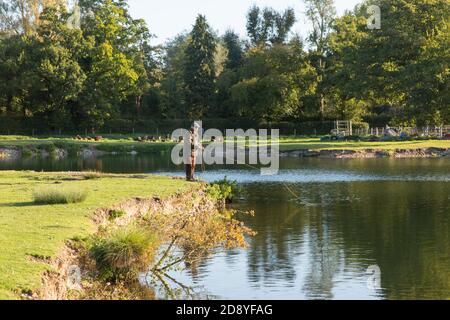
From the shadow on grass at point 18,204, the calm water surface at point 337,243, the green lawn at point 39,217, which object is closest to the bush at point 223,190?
the calm water surface at point 337,243

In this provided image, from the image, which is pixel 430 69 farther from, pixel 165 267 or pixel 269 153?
pixel 165 267

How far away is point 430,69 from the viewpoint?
63406mm

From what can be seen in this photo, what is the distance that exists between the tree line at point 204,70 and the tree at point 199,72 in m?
0.14

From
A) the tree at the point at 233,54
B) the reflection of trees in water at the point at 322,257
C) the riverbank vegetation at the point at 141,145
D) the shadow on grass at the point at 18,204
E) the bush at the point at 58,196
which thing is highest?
the tree at the point at 233,54

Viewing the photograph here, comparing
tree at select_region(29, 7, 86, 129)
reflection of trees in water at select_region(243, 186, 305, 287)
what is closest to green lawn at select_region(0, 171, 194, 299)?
reflection of trees in water at select_region(243, 186, 305, 287)

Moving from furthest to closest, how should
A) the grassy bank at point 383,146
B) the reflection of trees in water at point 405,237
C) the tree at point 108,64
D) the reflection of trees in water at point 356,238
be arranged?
the tree at point 108,64
the grassy bank at point 383,146
the reflection of trees in water at point 356,238
the reflection of trees in water at point 405,237

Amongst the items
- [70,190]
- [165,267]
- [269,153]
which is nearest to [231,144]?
[269,153]

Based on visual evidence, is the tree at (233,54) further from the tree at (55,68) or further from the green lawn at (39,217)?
the green lawn at (39,217)

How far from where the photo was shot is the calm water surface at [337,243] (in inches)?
594

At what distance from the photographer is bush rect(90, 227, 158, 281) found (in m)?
15.0

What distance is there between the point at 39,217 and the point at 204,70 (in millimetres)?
74403

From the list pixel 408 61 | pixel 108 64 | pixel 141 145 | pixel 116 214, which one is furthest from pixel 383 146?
pixel 116 214
